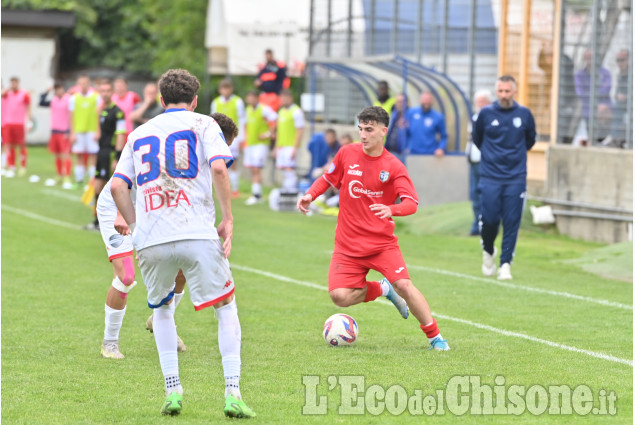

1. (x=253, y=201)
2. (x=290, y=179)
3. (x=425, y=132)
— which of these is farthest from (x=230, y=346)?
(x=290, y=179)

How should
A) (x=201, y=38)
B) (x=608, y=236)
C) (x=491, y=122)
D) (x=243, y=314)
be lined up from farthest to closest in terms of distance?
(x=201, y=38)
(x=608, y=236)
(x=491, y=122)
(x=243, y=314)

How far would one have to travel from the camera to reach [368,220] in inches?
349

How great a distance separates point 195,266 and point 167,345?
0.55 m

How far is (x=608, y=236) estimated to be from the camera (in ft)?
56.3

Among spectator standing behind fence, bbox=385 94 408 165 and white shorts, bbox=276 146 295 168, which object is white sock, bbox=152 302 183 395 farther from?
white shorts, bbox=276 146 295 168

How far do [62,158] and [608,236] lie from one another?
14657mm

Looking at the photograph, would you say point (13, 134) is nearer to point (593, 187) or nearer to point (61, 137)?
point (61, 137)

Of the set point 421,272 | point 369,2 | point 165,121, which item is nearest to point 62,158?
point 369,2

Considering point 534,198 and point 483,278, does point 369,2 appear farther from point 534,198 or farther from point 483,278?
point 483,278

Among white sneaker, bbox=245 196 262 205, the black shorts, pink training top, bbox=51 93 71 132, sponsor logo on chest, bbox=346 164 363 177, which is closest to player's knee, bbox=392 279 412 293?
sponsor logo on chest, bbox=346 164 363 177

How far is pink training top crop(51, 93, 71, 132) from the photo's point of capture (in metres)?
27.5

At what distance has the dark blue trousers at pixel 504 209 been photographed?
509 inches

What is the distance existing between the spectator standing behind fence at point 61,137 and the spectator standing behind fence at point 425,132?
902 centimetres

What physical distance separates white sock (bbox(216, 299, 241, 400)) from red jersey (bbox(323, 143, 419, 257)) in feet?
7.67
